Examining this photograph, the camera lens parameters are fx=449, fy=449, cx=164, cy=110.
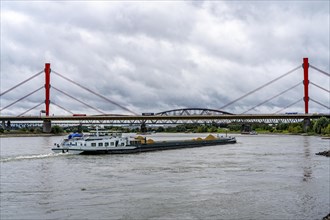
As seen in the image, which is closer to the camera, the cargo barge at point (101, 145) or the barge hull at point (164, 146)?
the cargo barge at point (101, 145)

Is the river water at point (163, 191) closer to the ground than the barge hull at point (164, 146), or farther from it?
closer to the ground

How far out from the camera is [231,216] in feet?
54.8

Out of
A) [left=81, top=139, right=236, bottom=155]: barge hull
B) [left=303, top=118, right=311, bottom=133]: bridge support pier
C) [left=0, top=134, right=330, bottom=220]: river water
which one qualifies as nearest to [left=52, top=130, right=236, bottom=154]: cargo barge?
[left=81, top=139, right=236, bottom=155]: barge hull

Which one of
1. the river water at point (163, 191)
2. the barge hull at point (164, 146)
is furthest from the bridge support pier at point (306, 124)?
the river water at point (163, 191)

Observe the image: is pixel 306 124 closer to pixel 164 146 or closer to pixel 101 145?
pixel 164 146

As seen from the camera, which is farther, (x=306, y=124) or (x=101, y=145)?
(x=306, y=124)

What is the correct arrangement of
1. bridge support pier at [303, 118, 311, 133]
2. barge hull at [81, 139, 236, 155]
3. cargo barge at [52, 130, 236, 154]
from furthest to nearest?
bridge support pier at [303, 118, 311, 133] → barge hull at [81, 139, 236, 155] → cargo barge at [52, 130, 236, 154]

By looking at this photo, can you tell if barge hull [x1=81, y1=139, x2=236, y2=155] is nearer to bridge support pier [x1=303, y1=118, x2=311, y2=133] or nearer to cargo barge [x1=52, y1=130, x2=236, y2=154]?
cargo barge [x1=52, y1=130, x2=236, y2=154]

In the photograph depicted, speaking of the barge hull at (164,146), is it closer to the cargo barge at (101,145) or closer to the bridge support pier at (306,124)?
the cargo barge at (101,145)

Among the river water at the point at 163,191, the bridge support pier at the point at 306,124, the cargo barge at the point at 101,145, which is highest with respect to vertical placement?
Result: the bridge support pier at the point at 306,124

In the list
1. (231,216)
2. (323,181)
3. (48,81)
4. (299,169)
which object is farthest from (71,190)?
(48,81)

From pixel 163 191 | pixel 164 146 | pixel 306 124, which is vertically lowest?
pixel 163 191

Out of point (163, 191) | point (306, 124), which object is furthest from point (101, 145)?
point (306, 124)

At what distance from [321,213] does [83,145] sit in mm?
32374
